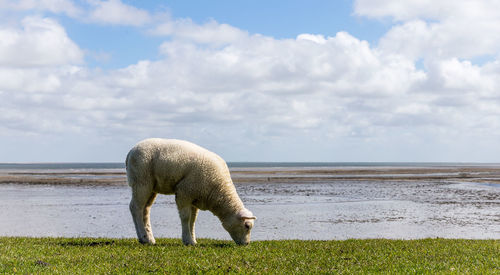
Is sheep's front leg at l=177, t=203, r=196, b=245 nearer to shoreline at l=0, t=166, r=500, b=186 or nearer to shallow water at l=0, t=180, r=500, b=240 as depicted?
shallow water at l=0, t=180, r=500, b=240

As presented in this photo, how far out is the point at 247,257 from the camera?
37.6 feet

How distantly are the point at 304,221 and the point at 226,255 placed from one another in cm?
1433

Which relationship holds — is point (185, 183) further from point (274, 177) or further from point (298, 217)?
point (274, 177)

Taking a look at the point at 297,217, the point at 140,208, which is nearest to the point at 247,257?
the point at 140,208

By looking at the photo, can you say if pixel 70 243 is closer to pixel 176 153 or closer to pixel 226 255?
pixel 176 153

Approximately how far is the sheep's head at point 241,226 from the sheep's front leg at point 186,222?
1.12m

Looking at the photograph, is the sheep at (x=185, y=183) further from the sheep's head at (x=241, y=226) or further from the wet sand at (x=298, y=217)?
the wet sand at (x=298, y=217)

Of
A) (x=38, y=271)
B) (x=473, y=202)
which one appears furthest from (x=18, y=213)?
(x=473, y=202)

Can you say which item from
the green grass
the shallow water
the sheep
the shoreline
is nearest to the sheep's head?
the sheep

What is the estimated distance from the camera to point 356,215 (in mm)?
28219

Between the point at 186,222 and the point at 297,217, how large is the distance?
14.4 m

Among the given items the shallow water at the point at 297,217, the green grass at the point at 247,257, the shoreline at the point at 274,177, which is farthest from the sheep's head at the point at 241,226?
the shoreline at the point at 274,177

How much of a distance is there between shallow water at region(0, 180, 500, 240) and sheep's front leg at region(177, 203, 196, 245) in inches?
246

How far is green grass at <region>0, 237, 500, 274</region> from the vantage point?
→ 10.0 metres
